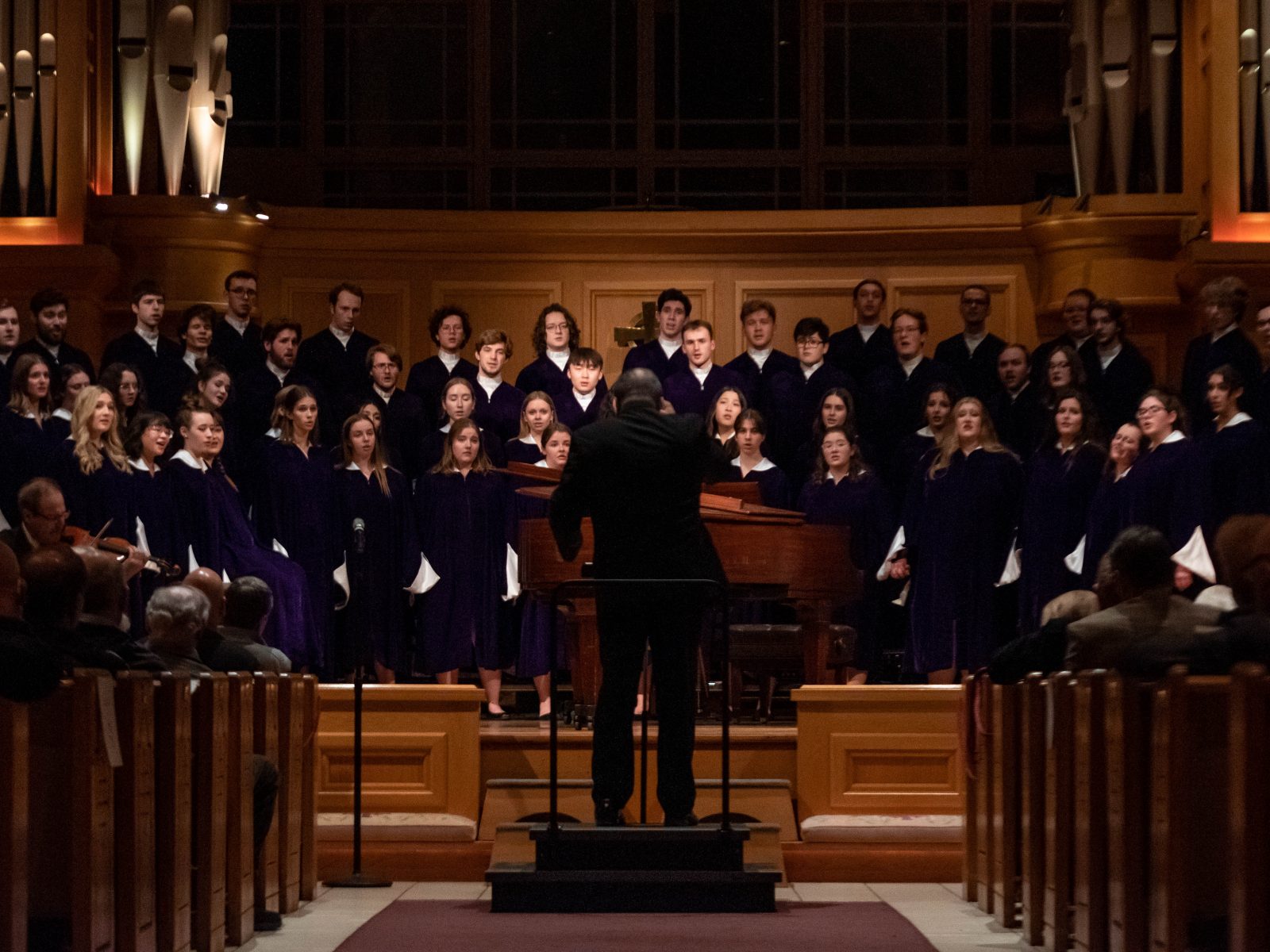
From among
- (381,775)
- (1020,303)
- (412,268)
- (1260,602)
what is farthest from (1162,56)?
(1260,602)

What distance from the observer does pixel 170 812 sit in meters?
4.62

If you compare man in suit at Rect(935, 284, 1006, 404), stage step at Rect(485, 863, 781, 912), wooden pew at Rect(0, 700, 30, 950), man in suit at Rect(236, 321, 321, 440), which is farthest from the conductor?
man in suit at Rect(935, 284, 1006, 404)

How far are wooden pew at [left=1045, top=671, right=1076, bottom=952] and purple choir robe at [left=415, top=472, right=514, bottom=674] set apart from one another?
3784mm

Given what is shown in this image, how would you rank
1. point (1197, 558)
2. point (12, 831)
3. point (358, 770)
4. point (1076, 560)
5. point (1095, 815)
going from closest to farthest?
point (12, 831) < point (1095, 815) < point (358, 770) < point (1197, 558) < point (1076, 560)

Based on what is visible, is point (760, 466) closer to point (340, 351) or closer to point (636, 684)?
point (340, 351)

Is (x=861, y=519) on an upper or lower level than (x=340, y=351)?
lower

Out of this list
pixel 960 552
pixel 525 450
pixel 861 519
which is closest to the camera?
pixel 960 552

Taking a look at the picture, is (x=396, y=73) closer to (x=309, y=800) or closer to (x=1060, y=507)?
(x=1060, y=507)

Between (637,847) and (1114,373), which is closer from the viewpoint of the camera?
(637,847)

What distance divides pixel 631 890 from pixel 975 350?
15.8ft

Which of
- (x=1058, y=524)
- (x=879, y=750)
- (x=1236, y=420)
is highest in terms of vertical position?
(x=1236, y=420)

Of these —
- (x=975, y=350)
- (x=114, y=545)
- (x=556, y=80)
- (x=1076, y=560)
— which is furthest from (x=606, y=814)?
(x=556, y=80)

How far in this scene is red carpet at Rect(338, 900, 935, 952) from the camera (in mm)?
4848

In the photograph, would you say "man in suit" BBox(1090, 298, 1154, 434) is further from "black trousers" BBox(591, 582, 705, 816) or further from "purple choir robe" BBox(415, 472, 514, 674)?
"black trousers" BBox(591, 582, 705, 816)
